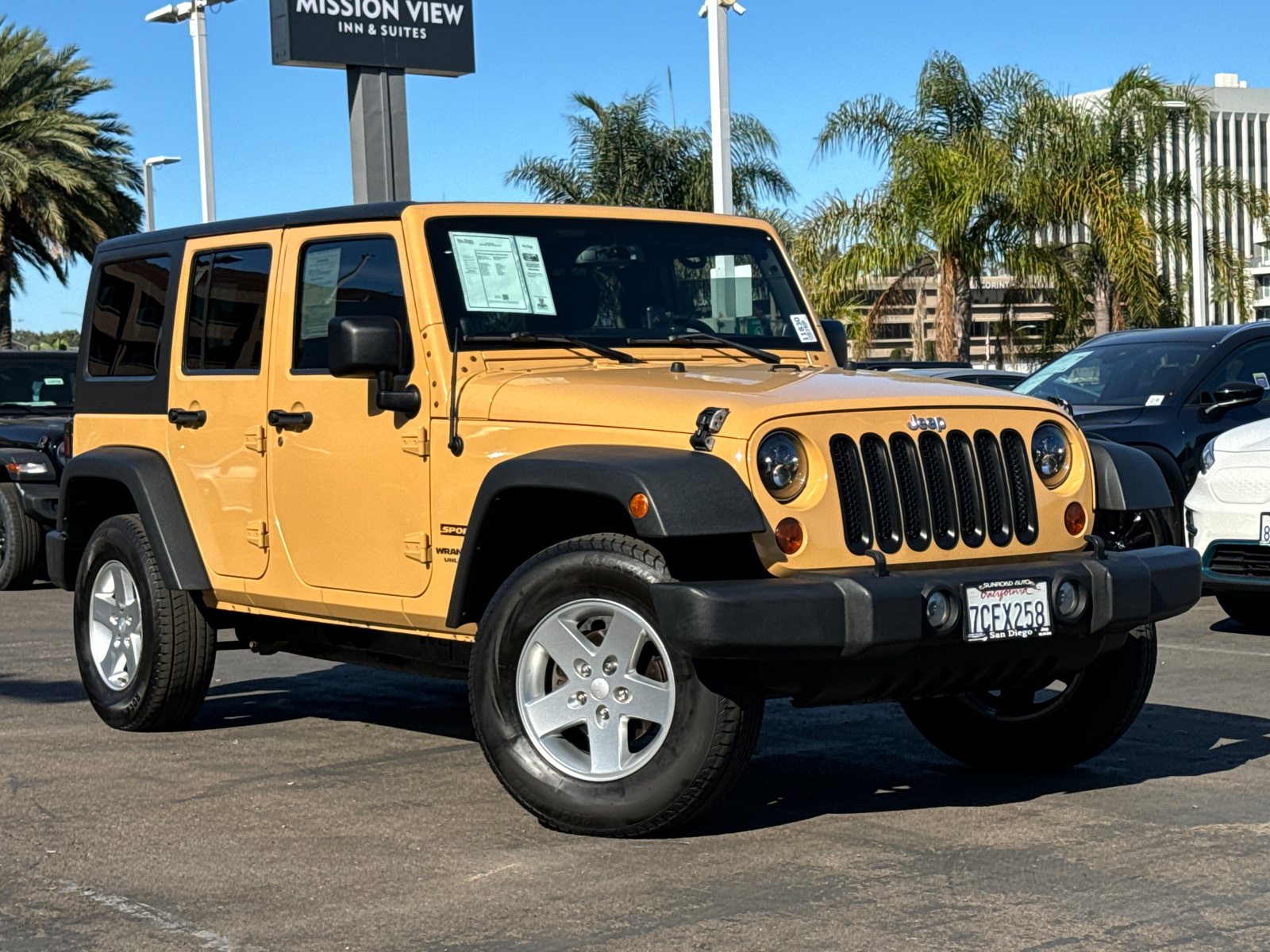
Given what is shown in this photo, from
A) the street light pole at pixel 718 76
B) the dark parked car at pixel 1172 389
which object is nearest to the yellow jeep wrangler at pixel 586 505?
the dark parked car at pixel 1172 389

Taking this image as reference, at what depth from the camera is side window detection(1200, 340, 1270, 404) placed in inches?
451

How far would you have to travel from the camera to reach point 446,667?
6.01m

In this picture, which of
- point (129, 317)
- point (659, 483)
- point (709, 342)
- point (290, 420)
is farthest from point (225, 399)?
point (659, 483)

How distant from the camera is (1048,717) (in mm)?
6066

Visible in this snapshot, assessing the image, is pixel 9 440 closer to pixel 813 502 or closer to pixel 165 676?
pixel 165 676

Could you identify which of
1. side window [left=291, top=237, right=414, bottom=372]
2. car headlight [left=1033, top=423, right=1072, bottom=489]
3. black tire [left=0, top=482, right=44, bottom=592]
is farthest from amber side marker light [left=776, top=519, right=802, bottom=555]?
black tire [left=0, top=482, right=44, bottom=592]

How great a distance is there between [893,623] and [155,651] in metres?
3.31

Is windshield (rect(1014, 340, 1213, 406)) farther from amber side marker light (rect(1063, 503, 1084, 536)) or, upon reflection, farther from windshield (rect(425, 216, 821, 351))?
amber side marker light (rect(1063, 503, 1084, 536))

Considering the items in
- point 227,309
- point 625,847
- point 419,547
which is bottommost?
point 625,847

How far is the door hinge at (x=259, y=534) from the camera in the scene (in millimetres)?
6496

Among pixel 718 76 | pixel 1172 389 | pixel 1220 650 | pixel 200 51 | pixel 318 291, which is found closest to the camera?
pixel 318 291

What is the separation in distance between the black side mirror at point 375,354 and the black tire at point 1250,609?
18.3 ft

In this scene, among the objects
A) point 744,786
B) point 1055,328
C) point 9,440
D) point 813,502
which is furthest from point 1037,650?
point 1055,328

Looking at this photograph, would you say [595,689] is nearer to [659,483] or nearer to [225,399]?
[659,483]
